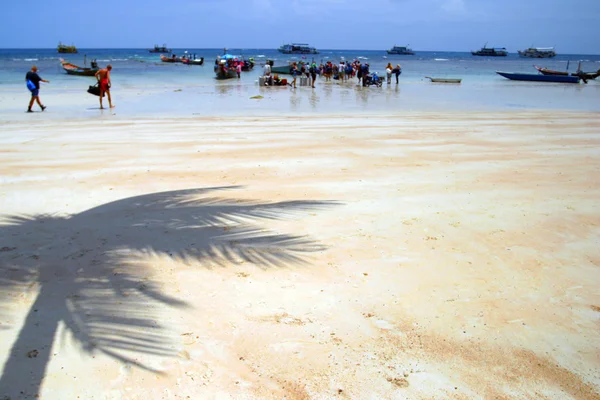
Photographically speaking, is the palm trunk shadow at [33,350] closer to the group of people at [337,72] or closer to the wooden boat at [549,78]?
the group of people at [337,72]

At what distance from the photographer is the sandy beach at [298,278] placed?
123 inches

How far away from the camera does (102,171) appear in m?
8.13

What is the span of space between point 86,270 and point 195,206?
1.93m

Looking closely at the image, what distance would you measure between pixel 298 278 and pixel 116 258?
1.74 meters

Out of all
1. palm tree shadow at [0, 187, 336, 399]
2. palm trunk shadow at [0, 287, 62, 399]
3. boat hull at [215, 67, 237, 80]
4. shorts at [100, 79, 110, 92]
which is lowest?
palm trunk shadow at [0, 287, 62, 399]

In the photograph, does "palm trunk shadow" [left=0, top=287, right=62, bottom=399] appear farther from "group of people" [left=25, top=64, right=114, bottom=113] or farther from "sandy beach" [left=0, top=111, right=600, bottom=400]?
"group of people" [left=25, top=64, right=114, bottom=113]

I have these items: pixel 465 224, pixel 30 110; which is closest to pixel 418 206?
pixel 465 224

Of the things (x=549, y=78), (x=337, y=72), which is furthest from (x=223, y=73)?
(x=549, y=78)

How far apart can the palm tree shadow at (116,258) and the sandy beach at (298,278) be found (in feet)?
0.07

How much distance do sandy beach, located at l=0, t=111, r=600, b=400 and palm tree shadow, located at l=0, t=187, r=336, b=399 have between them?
20 mm

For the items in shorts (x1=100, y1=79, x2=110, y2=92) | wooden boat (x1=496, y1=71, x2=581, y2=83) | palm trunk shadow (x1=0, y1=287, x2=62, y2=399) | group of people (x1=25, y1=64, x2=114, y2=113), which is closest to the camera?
palm trunk shadow (x1=0, y1=287, x2=62, y2=399)

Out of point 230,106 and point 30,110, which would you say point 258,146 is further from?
point 30,110

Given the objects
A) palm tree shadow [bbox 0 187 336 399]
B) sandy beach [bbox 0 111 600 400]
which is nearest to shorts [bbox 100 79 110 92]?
sandy beach [bbox 0 111 600 400]

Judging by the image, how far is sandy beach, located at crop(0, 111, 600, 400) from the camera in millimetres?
3123
